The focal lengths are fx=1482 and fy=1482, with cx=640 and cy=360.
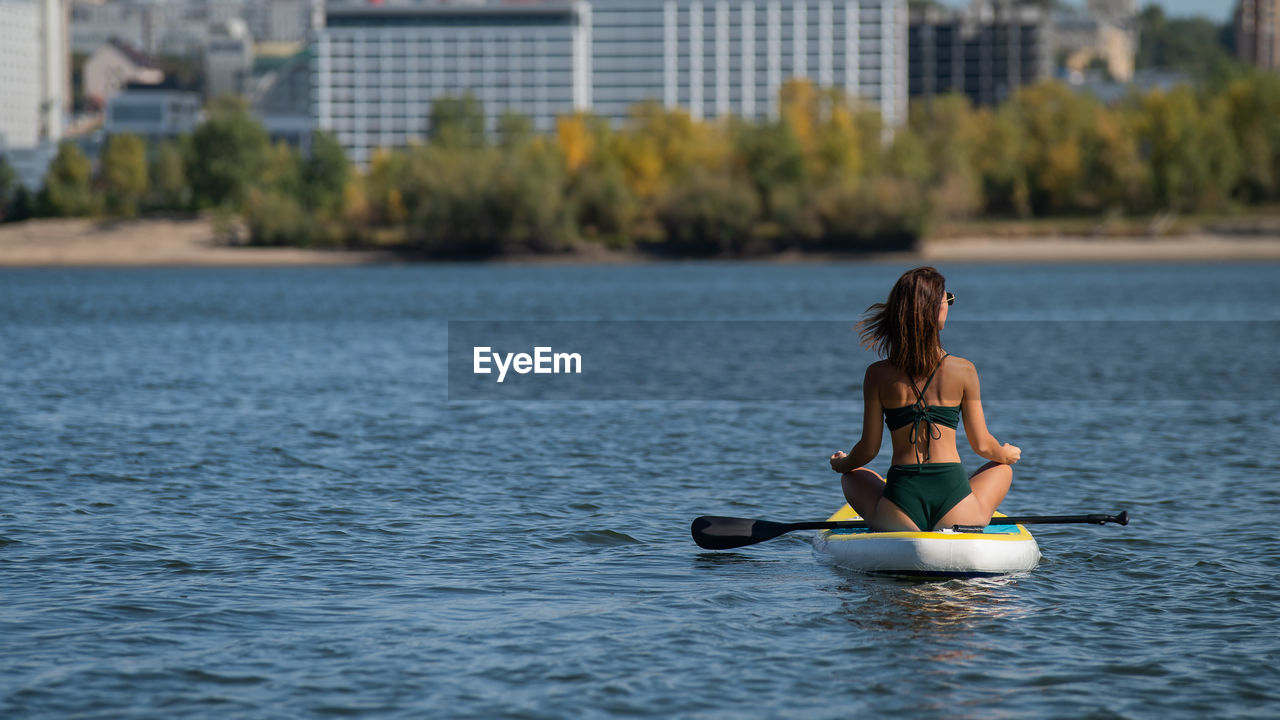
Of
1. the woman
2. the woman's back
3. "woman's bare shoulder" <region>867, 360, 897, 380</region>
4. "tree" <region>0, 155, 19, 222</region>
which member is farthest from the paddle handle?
"tree" <region>0, 155, 19, 222</region>

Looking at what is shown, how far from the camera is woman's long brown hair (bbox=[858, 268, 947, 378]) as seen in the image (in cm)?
1162

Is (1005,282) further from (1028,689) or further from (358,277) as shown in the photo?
(1028,689)

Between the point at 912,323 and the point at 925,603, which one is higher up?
the point at 912,323

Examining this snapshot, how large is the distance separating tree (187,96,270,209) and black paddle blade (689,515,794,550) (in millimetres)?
159590

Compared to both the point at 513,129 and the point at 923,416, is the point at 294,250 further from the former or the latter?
the point at 923,416

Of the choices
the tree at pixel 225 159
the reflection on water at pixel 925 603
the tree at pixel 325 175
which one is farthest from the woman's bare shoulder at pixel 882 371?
the tree at pixel 225 159

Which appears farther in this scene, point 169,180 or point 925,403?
point 169,180

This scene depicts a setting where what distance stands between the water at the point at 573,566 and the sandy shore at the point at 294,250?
10592 centimetres

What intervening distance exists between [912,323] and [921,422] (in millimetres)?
900

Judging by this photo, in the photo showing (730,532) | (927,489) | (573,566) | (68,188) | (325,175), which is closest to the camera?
(927,489)

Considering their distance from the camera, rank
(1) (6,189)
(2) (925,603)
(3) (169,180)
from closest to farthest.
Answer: (2) (925,603), (3) (169,180), (1) (6,189)

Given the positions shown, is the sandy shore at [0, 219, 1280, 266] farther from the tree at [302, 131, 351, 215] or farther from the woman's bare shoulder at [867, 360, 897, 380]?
the woman's bare shoulder at [867, 360, 897, 380]

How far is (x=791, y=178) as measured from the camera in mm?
Answer: 142250

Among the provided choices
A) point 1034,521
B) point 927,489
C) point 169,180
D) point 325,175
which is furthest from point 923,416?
point 169,180
